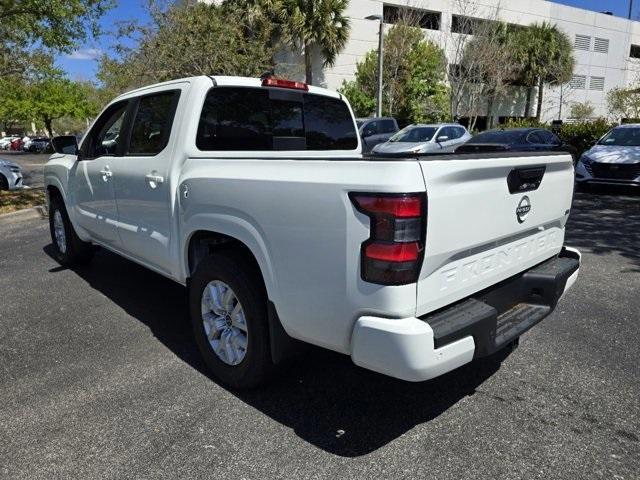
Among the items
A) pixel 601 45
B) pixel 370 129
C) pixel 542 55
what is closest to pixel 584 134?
pixel 370 129

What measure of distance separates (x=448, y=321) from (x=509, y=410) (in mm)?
954

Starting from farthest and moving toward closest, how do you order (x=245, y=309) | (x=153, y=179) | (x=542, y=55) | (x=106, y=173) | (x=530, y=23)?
(x=530, y=23), (x=542, y=55), (x=106, y=173), (x=153, y=179), (x=245, y=309)

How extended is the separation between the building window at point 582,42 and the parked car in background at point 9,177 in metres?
42.7

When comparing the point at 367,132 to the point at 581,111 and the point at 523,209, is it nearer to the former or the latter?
the point at 523,209

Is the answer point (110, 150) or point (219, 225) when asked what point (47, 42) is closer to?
point (110, 150)

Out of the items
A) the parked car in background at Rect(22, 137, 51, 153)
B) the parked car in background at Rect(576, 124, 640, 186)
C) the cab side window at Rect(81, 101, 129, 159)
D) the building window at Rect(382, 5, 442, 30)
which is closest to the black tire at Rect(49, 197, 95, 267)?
the cab side window at Rect(81, 101, 129, 159)

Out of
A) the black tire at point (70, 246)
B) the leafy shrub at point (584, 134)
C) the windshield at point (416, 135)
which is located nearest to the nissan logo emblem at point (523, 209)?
the black tire at point (70, 246)

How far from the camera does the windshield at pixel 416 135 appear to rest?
16.5m

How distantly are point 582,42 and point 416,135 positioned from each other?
3361cm

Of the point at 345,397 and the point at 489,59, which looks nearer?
the point at 345,397

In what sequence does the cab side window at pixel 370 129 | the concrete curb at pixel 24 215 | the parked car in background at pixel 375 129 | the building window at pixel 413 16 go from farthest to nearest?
the building window at pixel 413 16
the parked car in background at pixel 375 129
the cab side window at pixel 370 129
the concrete curb at pixel 24 215

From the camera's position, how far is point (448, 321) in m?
2.30

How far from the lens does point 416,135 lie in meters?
16.8

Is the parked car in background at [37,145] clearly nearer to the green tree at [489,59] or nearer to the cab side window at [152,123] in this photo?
the green tree at [489,59]
